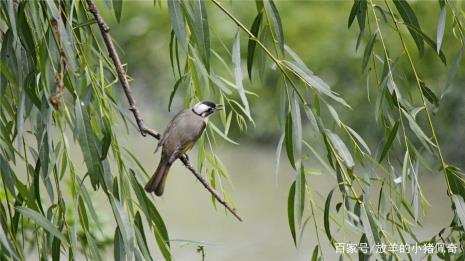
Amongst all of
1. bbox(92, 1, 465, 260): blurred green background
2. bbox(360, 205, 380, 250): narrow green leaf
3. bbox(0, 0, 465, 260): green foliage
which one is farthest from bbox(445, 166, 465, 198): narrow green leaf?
A: bbox(92, 1, 465, 260): blurred green background

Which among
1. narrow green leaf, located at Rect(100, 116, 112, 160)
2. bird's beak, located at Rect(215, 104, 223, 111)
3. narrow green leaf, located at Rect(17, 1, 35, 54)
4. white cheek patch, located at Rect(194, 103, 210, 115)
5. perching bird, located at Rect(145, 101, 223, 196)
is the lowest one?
perching bird, located at Rect(145, 101, 223, 196)

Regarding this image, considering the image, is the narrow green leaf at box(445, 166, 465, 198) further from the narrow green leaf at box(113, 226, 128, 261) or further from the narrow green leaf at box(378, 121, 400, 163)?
the narrow green leaf at box(113, 226, 128, 261)

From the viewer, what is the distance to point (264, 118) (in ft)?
14.6

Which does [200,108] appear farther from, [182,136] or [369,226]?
[369,226]

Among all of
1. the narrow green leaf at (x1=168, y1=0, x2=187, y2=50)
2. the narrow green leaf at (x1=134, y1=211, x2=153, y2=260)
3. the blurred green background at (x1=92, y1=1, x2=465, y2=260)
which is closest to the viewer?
the narrow green leaf at (x1=168, y1=0, x2=187, y2=50)

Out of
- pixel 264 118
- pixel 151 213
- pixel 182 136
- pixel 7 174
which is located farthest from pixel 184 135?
pixel 264 118

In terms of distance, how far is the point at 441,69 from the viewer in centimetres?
399

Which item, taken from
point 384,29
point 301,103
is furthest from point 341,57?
point 301,103

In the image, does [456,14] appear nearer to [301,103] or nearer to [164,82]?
[301,103]

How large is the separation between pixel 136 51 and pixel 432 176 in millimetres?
1691

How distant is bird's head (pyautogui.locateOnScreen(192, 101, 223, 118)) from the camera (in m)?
1.57

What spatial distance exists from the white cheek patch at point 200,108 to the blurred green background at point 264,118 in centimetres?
179

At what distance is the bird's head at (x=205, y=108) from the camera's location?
1.57 meters

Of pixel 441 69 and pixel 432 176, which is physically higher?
pixel 441 69
